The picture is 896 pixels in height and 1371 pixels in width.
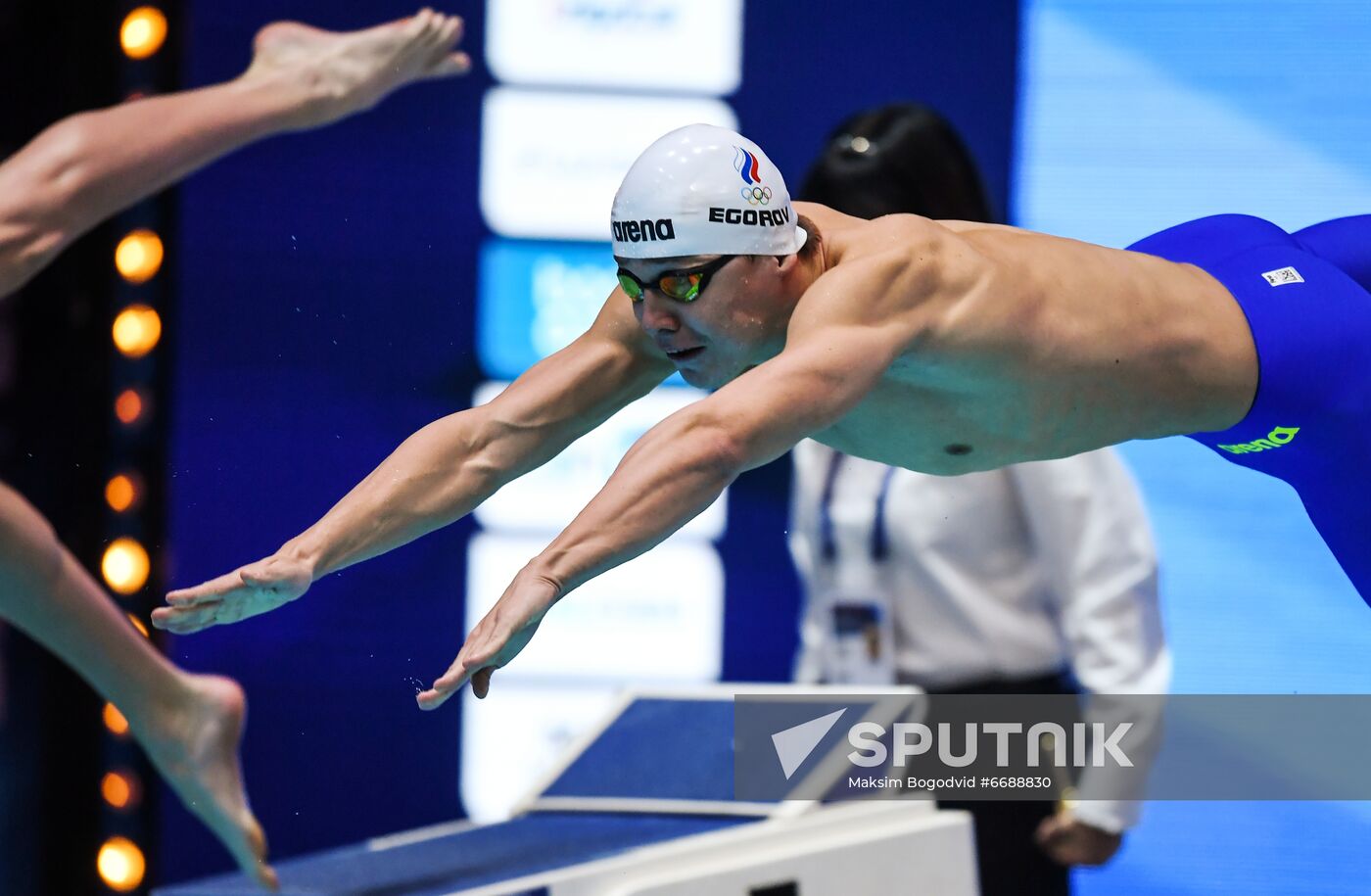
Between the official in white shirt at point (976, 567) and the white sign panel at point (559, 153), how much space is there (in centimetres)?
142

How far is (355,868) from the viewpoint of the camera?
325 centimetres

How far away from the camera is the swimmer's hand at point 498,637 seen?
7.80 feet

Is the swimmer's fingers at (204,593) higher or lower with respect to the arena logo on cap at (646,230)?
lower

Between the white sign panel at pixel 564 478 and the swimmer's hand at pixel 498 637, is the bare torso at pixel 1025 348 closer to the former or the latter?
the swimmer's hand at pixel 498 637

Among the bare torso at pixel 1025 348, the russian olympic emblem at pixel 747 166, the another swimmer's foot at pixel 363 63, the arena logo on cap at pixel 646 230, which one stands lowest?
the bare torso at pixel 1025 348

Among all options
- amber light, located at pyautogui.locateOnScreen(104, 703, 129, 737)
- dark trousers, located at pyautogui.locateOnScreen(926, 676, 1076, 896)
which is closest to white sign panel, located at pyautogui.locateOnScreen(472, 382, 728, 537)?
amber light, located at pyautogui.locateOnScreen(104, 703, 129, 737)

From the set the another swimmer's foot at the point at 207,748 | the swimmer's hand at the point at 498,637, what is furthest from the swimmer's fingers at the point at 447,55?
the swimmer's hand at the point at 498,637

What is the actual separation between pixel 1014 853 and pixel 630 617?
1.59m

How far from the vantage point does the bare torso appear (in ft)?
9.59

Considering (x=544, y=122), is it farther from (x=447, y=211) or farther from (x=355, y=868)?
(x=355, y=868)

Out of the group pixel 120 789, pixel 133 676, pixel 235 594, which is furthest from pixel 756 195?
pixel 120 789

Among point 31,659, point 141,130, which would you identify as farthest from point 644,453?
point 31,659

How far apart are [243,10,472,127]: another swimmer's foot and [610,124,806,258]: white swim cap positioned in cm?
190

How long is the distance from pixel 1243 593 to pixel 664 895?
257 centimetres
